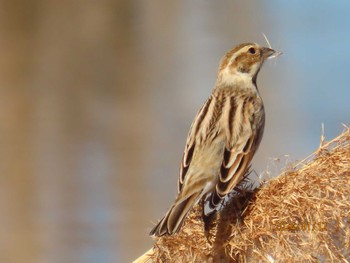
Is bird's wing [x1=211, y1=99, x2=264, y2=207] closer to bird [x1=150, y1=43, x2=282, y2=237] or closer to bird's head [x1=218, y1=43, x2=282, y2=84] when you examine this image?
bird [x1=150, y1=43, x2=282, y2=237]

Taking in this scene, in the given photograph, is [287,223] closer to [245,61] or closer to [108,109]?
[245,61]

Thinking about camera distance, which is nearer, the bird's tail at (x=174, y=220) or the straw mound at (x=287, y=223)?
the straw mound at (x=287, y=223)

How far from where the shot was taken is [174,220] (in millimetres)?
4684

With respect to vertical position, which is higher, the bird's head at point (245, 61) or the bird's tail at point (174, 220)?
the bird's head at point (245, 61)

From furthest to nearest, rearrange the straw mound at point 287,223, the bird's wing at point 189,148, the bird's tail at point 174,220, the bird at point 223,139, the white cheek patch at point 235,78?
the white cheek patch at point 235,78 < the bird's wing at point 189,148 < the bird at point 223,139 < the bird's tail at point 174,220 < the straw mound at point 287,223

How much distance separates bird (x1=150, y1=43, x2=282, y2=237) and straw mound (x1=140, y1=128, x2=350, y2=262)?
0.10m

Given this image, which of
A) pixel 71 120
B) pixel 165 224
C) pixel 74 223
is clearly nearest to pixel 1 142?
pixel 71 120

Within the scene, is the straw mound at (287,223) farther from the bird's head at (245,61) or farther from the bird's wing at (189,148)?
the bird's head at (245,61)

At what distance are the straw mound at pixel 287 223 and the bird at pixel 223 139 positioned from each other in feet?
0.34

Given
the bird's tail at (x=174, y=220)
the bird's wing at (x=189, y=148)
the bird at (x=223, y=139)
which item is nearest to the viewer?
the bird's tail at (x=174, y=220)

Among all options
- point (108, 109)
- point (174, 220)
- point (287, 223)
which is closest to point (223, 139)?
point (174, 220)

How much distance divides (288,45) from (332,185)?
7886 millimetres

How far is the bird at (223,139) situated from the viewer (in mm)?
A: 4914

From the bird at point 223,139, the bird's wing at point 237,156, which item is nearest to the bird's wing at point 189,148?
the bird at point 223,139
